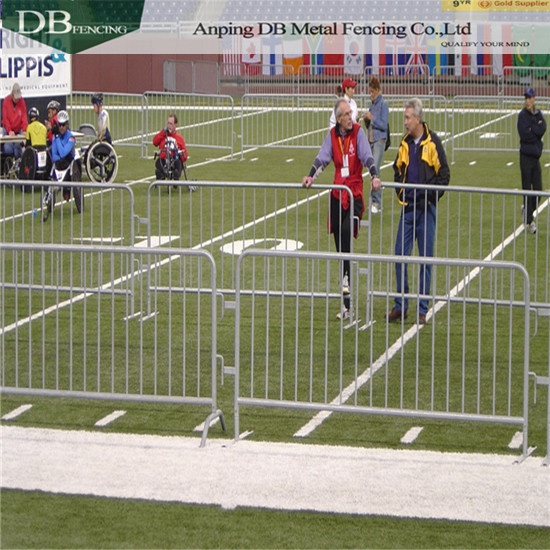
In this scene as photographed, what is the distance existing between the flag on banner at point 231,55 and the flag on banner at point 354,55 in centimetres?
364

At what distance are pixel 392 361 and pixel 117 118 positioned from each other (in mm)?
26371

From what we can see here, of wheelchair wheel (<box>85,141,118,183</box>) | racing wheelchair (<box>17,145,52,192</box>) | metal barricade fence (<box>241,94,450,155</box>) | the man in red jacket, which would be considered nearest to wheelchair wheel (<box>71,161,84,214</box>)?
racing wheelchair (<box>17,145,52,192</box>)

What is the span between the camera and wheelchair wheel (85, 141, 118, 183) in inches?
907

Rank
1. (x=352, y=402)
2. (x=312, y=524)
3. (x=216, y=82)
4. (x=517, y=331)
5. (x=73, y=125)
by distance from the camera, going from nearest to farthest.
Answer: (x=312, y=524), (x=352, y=402), (x=517, y=331), (x=73, y=125), (x=216, y=82)

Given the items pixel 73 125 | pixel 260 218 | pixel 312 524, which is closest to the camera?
pixel 312 524

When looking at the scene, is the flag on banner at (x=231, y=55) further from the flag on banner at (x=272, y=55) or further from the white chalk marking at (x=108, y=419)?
the white chalk marking at (x=108, y=419)

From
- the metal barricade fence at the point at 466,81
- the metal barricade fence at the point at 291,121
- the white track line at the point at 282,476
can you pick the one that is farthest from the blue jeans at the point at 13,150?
the metal barricade fence at the point at 466,81

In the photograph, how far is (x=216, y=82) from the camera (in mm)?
47781

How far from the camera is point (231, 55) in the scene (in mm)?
49188

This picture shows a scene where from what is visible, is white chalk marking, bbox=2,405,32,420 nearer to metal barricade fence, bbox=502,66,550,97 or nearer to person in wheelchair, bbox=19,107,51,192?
person in wheelchair, bbox=19,107,51,192

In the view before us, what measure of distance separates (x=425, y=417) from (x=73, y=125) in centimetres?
2626

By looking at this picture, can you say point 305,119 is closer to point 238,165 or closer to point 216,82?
point 238,165

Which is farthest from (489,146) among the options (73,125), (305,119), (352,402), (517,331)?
(352,402)

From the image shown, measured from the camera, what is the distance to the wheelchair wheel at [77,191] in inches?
689
